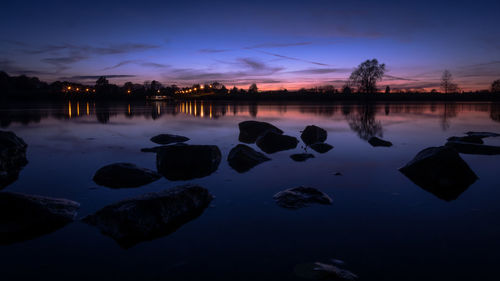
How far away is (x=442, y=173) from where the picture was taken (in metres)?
8.03

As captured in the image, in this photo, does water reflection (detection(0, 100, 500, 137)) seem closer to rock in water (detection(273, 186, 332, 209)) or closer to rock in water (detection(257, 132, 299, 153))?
rock in water (detection(257, 132, 299, 153))

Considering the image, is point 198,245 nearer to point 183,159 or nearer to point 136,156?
point 183,159

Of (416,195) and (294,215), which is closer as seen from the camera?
(294,215)

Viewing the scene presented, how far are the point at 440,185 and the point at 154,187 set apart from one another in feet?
25.7

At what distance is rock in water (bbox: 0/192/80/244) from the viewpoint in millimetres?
4918

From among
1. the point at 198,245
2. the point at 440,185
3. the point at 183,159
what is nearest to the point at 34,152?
the point at 183,159

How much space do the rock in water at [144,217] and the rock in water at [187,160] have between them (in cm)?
345

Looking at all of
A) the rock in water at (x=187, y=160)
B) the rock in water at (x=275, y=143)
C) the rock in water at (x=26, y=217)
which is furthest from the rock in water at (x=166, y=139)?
the rock in water at (x=26, y=217)

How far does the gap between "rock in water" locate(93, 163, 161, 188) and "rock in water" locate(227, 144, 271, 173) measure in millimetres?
2819

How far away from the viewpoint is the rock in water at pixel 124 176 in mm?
7742

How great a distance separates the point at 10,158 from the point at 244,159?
8465 mm

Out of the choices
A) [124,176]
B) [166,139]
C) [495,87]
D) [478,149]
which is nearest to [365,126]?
[478,149]

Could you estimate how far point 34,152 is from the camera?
13.0m

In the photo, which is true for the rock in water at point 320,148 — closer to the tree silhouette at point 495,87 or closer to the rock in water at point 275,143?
the rock in water at point 275,143
